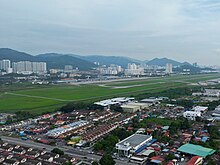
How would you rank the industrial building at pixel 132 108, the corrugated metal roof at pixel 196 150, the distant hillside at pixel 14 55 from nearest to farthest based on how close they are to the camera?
the corrugated metal roof at pixel 196 150 < the industrial building at pixel 132 108 < the distant hillside at pixel 14 55

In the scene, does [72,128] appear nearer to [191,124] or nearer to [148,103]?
[191,124]

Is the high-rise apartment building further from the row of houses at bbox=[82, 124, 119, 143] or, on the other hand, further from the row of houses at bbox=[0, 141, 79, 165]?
the row of houses at bbox=[0, 141, 79, 165]

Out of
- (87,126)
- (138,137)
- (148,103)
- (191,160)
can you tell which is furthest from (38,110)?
(191,160)

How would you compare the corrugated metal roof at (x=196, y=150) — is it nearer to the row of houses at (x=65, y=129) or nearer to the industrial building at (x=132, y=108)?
the row of houses at (x=65, y=129)

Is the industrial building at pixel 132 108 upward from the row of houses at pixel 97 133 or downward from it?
upward

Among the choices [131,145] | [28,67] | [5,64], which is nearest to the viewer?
[131,145]

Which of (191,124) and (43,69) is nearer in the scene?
(191,124)

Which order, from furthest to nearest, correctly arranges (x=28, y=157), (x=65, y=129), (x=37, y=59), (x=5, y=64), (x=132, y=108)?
(x=37, y=59) → (x=5, y=64) → (x=132, y=108) → (x=65, y=129) → (x=28, y=157)

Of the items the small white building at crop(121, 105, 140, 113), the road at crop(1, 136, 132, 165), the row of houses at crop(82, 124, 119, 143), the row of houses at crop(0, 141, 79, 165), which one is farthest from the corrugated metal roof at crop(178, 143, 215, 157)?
the small white building at crop(121, 105, 140, 113)

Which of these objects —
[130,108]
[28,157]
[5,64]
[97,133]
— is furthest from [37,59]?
[28,157]

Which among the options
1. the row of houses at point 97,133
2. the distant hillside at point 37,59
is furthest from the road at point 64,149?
the distant hillside at point 37,59

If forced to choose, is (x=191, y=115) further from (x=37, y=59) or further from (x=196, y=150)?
(x=37, y=59)
